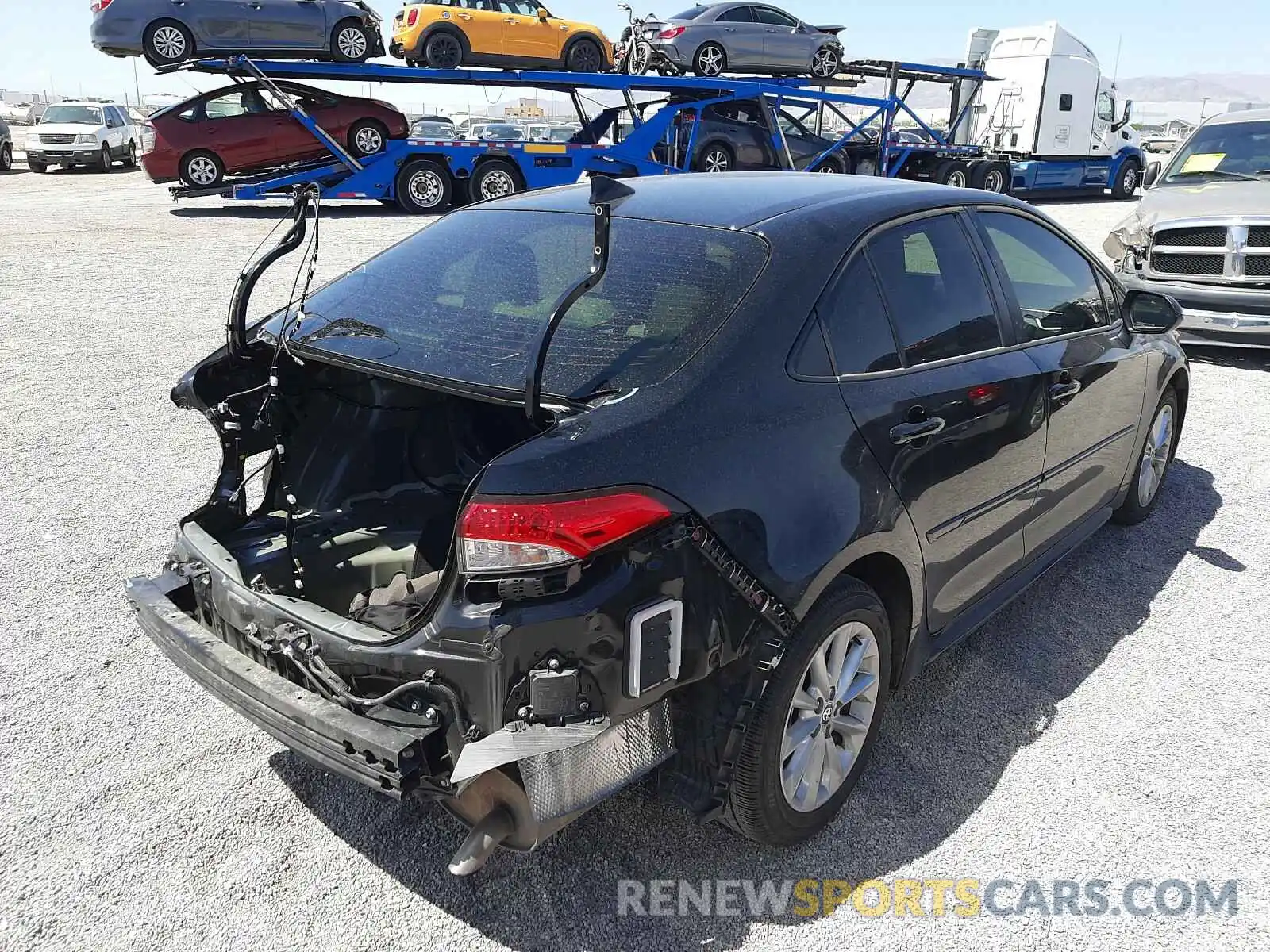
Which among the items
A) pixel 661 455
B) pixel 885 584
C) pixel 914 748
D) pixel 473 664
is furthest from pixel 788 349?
pixel 914 748

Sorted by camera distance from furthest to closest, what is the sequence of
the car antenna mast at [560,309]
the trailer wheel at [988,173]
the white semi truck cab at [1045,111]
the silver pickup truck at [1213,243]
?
the white semi truck cab at [1045,111] → the trailer wheel at [988,173] → the silver pickup truck at [1213,243] → the car antenna mast at [560,309]

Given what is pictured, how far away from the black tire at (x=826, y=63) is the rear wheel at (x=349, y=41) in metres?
8.55

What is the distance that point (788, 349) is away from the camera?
2455mm

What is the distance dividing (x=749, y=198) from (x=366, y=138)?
1554cm

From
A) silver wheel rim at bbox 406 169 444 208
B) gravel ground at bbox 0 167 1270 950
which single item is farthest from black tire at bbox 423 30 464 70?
gravel ground at bbox 0 167 1270 950

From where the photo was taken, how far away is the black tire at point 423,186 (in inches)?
666

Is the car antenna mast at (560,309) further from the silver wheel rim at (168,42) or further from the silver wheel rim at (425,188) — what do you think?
the silver wheel rim at (168,42)

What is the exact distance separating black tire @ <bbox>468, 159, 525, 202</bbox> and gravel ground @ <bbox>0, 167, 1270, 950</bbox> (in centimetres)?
1374

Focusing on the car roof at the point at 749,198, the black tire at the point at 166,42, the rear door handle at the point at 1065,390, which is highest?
the black tire at the point at 166,42

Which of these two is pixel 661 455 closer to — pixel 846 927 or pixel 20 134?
pixel 846 927

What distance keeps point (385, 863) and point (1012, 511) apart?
7.18ft

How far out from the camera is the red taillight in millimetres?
1999

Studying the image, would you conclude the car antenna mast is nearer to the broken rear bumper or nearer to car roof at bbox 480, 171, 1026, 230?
car roof at bbox 480, 171, 1026, 230

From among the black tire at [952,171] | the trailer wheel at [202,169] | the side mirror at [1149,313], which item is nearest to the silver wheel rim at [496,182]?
the trailer wheel at [202,169]
